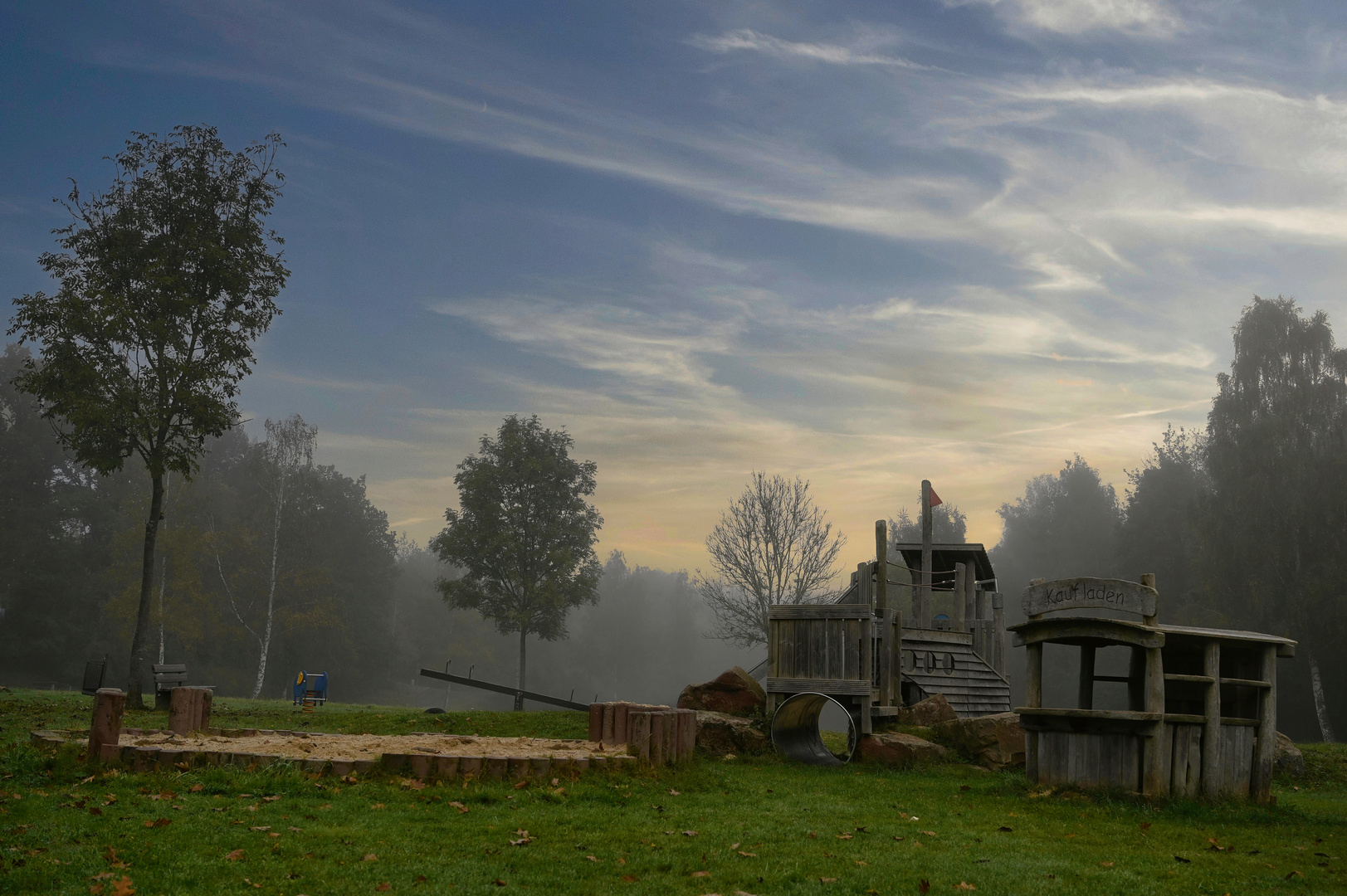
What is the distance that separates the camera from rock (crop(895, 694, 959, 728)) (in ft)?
63.2

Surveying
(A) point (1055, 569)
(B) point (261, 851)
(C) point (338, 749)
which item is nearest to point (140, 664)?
(C) point (338, 749)

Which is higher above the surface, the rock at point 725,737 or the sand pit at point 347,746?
the sand pit at point 347,746

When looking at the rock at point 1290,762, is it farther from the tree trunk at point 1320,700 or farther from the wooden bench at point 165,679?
the tree trunk at point 1320,700

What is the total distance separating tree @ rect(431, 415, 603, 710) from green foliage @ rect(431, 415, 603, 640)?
38mm

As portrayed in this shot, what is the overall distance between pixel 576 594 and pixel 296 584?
76.6ft

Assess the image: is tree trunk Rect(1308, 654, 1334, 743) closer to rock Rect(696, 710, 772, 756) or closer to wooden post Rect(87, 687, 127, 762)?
rock Rect(696, 710, 772, 756)

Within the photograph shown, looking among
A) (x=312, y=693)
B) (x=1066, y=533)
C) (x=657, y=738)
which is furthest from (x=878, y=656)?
(x=1066, y=533)

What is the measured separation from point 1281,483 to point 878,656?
29.6 meters

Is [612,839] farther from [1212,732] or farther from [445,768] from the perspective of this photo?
[1212,732]

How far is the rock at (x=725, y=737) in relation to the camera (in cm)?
1614

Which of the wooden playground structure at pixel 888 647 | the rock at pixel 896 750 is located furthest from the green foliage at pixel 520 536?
the rock at pixel 896 750

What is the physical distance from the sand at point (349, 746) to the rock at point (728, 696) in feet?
18.3

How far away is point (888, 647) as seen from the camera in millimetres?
18891

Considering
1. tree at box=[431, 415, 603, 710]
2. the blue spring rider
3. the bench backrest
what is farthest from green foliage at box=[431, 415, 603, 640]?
the bench backrest
